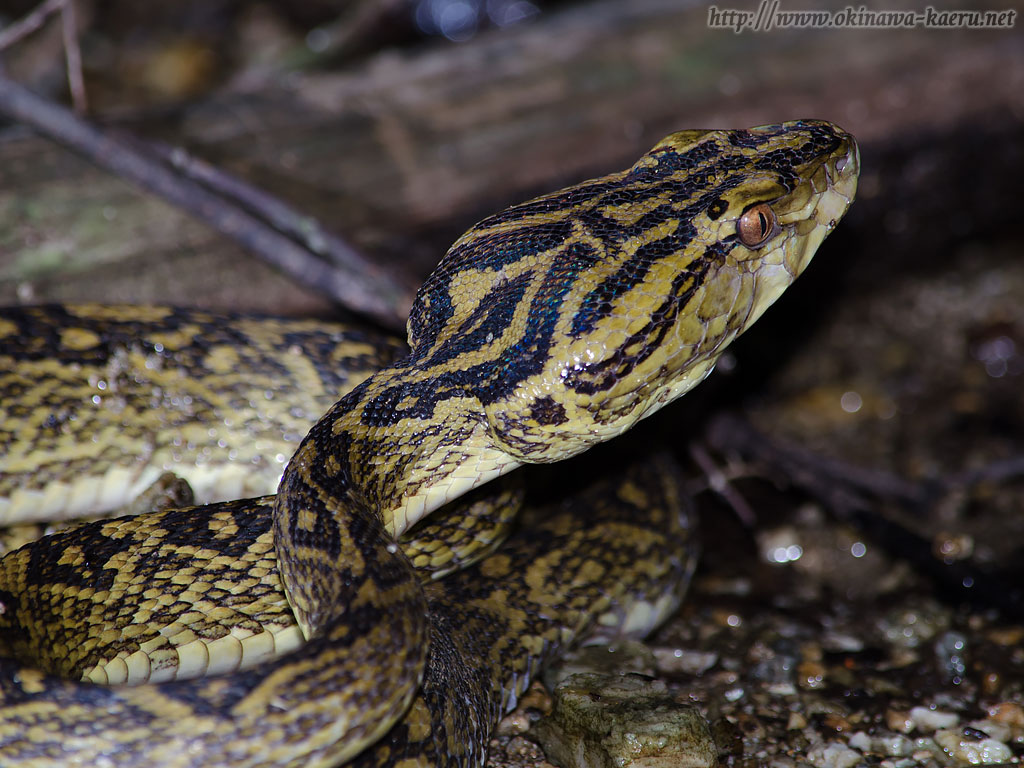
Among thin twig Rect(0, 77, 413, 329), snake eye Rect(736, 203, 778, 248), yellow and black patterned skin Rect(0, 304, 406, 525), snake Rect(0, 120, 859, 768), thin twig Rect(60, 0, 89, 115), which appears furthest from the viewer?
thin twig Rect(60, 0, 89, 115)

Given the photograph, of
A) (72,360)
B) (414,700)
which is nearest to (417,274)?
(72,360)

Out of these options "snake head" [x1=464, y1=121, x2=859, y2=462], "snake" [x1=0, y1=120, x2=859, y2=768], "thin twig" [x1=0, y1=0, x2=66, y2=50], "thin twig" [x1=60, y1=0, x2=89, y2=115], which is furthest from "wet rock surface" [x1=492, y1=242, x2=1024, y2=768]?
"thin twig" [x1=0, y1=0, x2=66, y2=50]

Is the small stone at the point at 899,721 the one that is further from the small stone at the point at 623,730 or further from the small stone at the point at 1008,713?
the small stone at the point at 623,730

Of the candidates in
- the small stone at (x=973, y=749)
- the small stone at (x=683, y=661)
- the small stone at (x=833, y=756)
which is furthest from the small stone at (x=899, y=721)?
the small stone at (x=683, y=661)

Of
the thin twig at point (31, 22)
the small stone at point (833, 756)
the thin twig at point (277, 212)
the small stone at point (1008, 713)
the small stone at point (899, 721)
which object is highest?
the thin twig at point (31, 22)

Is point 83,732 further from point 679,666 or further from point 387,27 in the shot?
point 387,27

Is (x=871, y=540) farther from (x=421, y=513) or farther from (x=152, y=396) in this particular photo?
(x=152, y=396)

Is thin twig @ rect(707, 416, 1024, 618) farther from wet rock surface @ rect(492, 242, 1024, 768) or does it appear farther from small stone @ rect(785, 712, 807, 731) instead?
small stone @ rect(785, 712, 807, 731)

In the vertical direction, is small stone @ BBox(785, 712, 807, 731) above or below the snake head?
below
